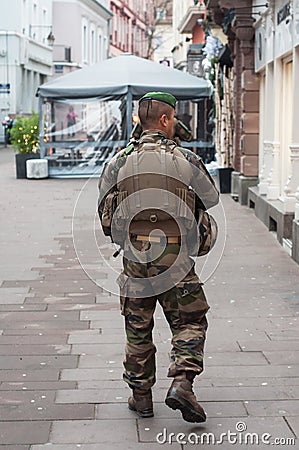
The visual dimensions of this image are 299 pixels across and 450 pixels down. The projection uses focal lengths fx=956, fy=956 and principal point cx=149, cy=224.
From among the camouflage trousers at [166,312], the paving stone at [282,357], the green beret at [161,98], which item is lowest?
the paving stone at [282,357]

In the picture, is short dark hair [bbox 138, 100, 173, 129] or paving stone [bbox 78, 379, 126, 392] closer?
short dark hair [bbox 138, 100, 173, 129]

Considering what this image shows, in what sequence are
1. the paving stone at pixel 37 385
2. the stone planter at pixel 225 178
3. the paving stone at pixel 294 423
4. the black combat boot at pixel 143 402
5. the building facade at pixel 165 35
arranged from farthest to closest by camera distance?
the building facade at pixel 165 35, the stone planter at pixel 225 178, the paving stone at pixel 37 385, the black combat boot at pixel 143 402, the paving stone at pixel 294 423

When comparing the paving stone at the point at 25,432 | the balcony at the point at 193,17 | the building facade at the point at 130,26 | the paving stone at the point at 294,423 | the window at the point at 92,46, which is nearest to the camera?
the paving stone at the point at 25,432

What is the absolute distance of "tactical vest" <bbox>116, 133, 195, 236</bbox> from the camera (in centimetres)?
502

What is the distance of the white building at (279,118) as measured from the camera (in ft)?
38.2

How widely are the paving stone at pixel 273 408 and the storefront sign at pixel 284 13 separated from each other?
311 inches

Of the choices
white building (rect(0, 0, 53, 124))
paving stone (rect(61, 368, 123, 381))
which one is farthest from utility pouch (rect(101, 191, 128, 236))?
white building (rect(0, 0, 53, 124))

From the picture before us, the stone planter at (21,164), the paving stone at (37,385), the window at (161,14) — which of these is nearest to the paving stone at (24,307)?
the paving stone at (37,385)

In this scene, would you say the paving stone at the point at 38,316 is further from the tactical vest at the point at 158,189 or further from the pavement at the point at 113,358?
the tactical vest at the point at 158,189

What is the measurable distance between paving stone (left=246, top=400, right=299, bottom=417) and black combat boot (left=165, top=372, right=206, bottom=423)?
0.40 m

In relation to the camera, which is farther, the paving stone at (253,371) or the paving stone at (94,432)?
the paving stone at (253,371)

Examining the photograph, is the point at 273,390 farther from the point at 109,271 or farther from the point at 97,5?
the point at 97,5

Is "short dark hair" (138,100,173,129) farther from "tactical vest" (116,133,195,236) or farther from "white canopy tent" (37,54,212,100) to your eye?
"white canopy tent" (37,54,212,100)

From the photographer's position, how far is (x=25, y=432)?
16.3 ft
